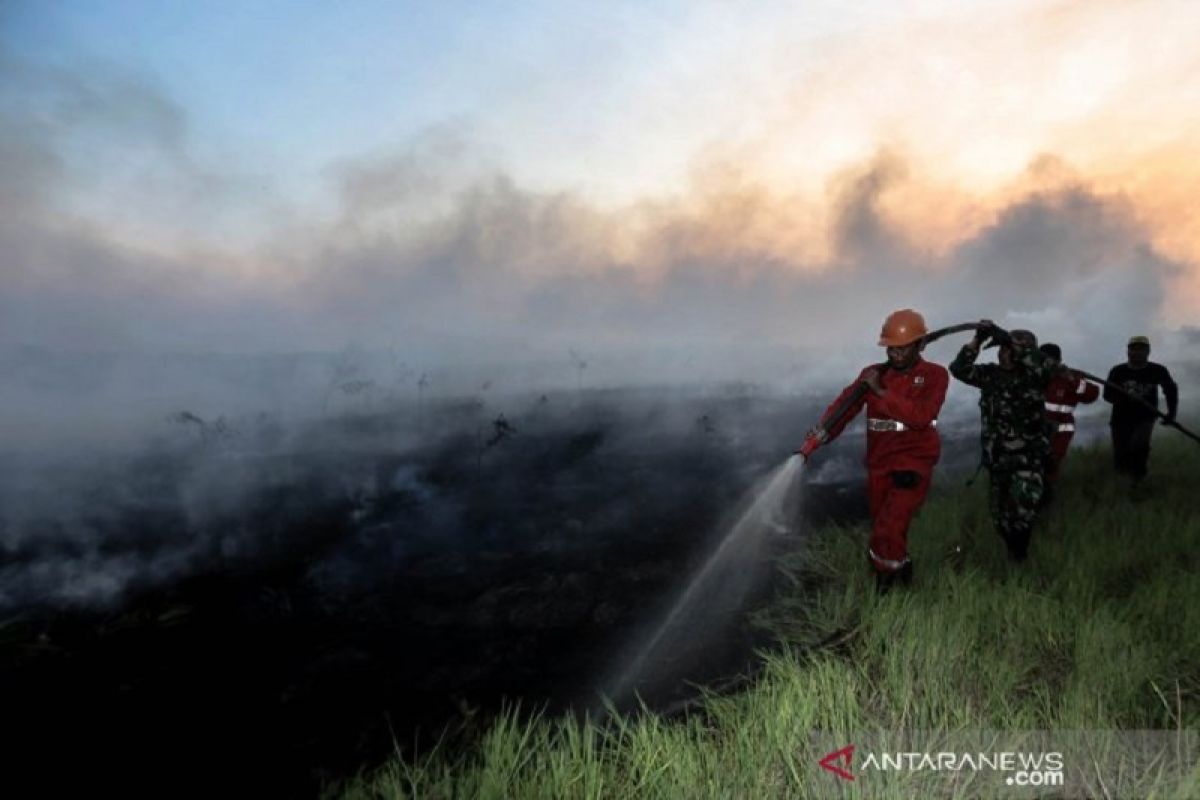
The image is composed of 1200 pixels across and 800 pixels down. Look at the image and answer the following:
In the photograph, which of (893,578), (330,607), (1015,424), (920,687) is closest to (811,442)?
(893,578)

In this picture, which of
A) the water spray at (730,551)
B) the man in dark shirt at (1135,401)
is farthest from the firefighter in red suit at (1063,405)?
the water spray at (730,551)

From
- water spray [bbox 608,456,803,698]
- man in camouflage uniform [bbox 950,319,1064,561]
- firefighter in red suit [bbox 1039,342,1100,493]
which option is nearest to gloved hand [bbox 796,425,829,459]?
water spray [bbox 608,456,803,698]

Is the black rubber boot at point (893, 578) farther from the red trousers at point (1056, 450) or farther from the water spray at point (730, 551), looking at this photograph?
the red trousers at point (1056, 450)

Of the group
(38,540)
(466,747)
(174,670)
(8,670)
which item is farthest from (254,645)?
(38,540)

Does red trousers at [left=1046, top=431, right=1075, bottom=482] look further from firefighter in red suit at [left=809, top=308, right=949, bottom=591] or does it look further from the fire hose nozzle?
the fire hose nozzle

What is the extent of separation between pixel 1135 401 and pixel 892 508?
556cm

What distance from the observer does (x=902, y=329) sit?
4.88 meters

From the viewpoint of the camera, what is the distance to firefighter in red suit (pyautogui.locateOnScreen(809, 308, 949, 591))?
484 cm

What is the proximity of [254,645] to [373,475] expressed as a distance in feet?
49.7

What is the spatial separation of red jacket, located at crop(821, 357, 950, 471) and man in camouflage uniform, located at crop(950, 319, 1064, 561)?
45.9 inches

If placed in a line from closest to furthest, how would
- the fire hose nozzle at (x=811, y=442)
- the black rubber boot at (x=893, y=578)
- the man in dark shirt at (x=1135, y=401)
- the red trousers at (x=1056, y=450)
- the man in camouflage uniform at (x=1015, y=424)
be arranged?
1. the fire hose nozzle at (x=811, y=442)
2. the black rubber boot at (x=893, y=578)
3. the man in camouflage uniform at (x=1015, y=424)
4. the red trousers at (x=1056, y=450)
5. the man in dark shirt at (x=1135, y=401)

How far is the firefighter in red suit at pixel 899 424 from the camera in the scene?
15.9ft

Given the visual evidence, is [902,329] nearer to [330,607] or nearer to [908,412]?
[908,412]

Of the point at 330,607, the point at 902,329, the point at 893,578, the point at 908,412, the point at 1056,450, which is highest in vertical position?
the point at 902,329
